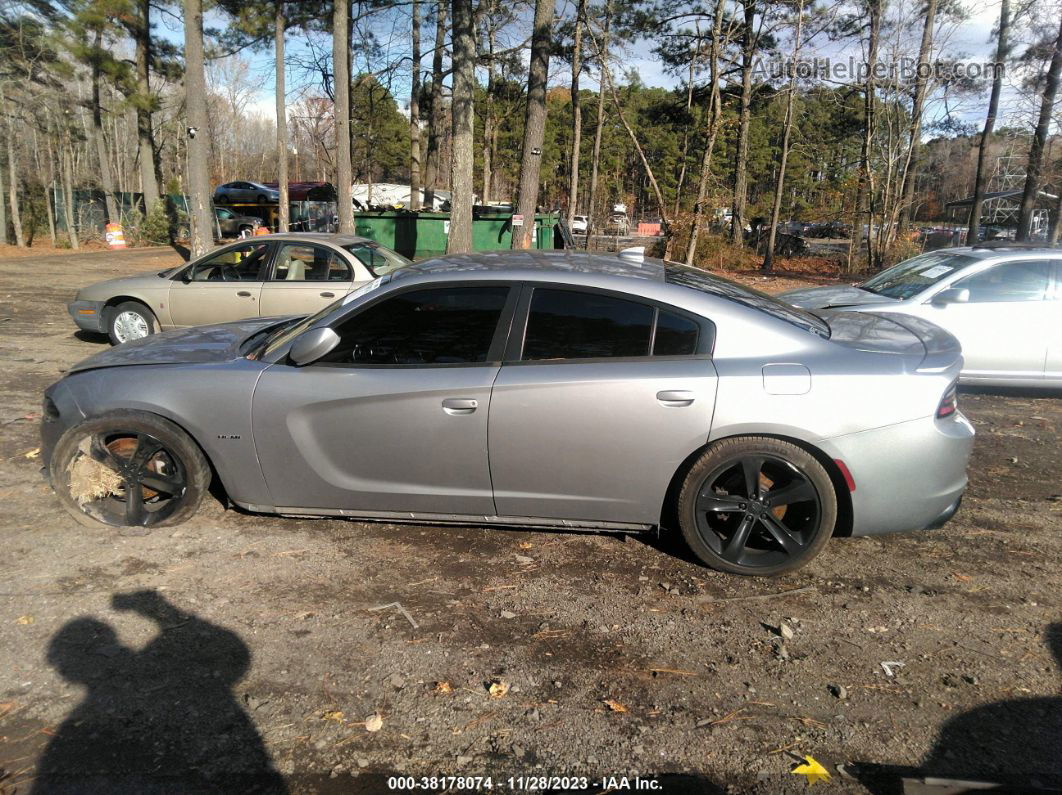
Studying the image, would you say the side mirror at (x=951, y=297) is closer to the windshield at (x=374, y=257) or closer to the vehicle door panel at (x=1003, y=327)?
the vehicle door panel at (x=1003, y=327)

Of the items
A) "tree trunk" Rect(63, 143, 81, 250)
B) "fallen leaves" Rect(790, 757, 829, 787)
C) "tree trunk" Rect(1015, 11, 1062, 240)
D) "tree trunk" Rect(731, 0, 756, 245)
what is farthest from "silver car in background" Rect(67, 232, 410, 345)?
"tree trunk" Rect(63, 143, 81, 250)

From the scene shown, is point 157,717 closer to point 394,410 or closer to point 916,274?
point 394,410

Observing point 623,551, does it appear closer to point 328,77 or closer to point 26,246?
point 328,77

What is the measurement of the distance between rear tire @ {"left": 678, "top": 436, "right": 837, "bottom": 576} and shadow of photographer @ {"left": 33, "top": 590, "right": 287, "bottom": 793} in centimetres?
217

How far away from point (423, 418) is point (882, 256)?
21.0 metres

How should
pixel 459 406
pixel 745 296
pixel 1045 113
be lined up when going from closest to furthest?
pixel 459 406
pixel 745 296
pixel 1045 113

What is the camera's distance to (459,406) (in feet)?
12.5

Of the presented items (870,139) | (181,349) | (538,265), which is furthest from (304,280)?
(870,139)

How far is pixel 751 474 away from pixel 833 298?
17.0 ft

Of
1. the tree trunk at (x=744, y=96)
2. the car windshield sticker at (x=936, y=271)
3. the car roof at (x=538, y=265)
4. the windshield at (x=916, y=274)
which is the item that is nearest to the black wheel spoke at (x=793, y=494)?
the car roof at (x=538, y=265)

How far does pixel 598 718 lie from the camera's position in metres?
2.84

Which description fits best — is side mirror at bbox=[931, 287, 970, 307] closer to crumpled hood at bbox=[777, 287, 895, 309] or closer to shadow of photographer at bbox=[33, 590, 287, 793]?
crumpled hood at bbox=[777, 287, 895, 309]

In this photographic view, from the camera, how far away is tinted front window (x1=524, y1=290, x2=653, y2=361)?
387cm

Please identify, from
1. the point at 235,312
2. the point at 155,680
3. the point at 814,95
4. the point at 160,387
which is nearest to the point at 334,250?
the point at 235,312
